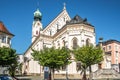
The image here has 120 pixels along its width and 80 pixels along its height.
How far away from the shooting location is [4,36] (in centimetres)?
5788

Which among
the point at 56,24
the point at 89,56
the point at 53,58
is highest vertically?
the point at 56,24

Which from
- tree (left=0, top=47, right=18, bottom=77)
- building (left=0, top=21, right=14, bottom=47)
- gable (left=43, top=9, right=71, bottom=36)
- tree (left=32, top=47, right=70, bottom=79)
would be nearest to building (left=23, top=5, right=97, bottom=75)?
gable (left=43, top=9, right=71, bottom=36)

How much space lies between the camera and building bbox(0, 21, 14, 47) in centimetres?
5698

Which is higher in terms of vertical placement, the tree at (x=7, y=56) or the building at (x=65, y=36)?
the building at (x=65, y=36)

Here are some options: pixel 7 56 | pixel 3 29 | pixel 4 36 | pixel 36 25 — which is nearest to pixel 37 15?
pixel 36 25

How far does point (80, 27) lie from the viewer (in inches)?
2371

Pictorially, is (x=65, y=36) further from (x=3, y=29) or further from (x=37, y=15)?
(x=37, y=15)

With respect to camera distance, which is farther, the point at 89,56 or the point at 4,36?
the point at 4,36

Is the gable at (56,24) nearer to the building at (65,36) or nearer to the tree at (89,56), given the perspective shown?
the building at (65,36)

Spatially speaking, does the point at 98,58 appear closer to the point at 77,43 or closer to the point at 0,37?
the point at 77,43

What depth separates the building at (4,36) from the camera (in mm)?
56984

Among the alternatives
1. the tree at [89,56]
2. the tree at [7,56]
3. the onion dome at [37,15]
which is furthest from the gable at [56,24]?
the tree at [89,56]

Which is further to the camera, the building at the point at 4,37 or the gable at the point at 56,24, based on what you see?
the gable at the point at 56,24

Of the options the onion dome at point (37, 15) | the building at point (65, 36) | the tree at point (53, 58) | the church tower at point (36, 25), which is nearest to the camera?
the tree at point (53, 58)
